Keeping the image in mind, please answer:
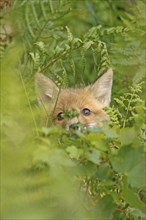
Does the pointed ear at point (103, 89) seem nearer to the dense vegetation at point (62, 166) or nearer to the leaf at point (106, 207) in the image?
the dense vegetation at point (62, 166)

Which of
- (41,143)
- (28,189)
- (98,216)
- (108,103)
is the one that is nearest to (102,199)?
(98,216)

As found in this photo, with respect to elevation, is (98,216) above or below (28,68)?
above

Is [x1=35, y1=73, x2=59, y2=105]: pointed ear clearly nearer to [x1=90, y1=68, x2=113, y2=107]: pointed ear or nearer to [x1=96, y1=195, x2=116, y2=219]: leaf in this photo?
[x1=90, y1=68, x2=113, y2=107]: pointed ear

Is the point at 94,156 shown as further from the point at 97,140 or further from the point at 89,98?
the point at 89,98

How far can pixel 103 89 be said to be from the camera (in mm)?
7711

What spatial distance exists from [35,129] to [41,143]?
23 cm

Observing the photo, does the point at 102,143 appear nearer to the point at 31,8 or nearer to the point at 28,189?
the point at 28,189

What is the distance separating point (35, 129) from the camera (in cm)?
302

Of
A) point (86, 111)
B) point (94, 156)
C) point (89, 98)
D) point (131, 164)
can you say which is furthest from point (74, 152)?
point (89, 98)

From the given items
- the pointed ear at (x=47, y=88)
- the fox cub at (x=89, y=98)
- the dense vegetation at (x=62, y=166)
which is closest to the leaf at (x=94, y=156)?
the dense vegetation at (x=62, y=166)

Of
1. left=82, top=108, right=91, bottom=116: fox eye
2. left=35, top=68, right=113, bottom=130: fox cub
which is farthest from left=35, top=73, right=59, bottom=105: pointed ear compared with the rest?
left=82, top=108, right=91, bottom=116: fox eye

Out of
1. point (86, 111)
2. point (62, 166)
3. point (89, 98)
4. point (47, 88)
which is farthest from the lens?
point (89, 98)

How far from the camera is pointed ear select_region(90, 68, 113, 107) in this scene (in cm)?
745

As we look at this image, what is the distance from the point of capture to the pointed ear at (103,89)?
745 cm
